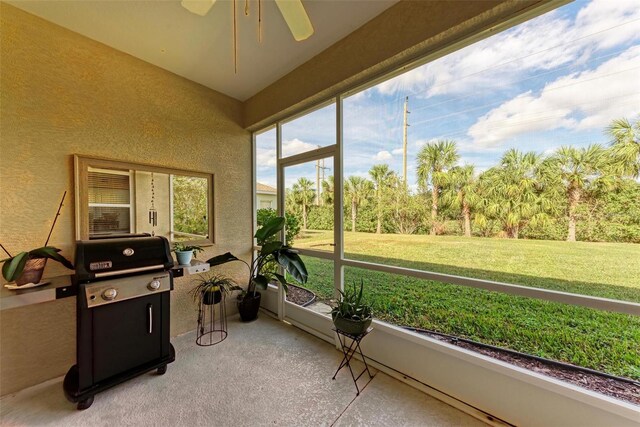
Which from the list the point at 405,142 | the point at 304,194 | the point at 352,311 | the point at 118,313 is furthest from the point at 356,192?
the point at 118,313

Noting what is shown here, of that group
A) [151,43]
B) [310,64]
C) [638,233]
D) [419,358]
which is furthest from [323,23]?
[419,358]

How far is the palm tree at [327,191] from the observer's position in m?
2.62

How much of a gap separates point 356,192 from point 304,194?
2.57ft

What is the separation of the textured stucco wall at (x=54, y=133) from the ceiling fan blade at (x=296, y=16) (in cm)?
210

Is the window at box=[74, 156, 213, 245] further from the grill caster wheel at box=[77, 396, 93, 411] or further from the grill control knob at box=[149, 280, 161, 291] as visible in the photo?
the grill caster wheel at box=[77, 396, 93, 411]

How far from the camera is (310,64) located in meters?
2.54

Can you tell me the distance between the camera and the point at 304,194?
118 inches

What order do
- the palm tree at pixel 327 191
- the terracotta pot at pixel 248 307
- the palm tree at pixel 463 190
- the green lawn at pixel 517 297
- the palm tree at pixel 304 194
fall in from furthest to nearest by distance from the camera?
the terracotta pot at pixel 248 307 → the palm tree at pixel 304 194 → the palm tree at pixel 327 191 → the palm tree at pixel 463 190 → the green lawn at pixel 517 297

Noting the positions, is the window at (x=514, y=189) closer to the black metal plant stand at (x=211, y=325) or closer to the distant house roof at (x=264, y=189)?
the distant house roof at (x=264, y=189)

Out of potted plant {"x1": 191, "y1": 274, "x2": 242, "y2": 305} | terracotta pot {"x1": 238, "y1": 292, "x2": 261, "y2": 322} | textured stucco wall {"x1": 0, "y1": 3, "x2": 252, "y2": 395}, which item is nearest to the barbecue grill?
textured stucco wall {"x1": 0, "y1": 3, "x2": 252, "y2": 395}

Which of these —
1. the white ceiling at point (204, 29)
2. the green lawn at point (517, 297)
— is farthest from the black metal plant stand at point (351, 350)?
the white ceiling at point (204, 29)

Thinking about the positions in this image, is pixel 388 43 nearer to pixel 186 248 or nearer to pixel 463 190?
pixel 463 190

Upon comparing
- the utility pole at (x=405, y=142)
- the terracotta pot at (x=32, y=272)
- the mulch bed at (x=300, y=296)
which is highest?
the utility pole at (x=405, y=142)

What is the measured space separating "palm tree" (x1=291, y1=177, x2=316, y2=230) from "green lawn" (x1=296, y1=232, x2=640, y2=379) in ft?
2.68
